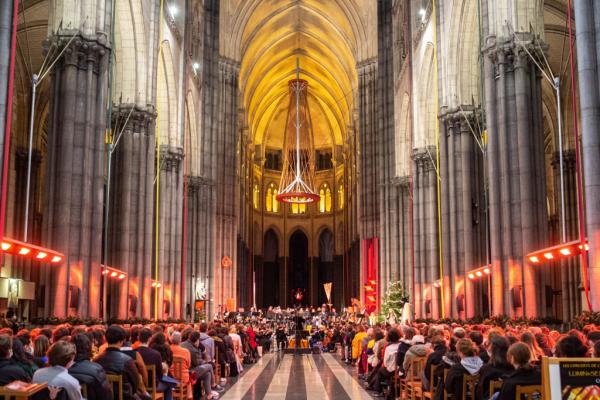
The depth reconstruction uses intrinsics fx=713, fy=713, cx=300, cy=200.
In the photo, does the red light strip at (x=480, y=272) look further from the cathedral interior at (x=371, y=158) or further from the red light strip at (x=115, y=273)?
the red light strip at (x=115, y=273)

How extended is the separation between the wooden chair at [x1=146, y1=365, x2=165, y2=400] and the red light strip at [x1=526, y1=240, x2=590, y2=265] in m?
9.03

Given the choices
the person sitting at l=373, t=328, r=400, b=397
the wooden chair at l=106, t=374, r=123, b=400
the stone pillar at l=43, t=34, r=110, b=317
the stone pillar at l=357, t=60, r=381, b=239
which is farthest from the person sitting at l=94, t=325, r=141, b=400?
the stone pillar at l=357, t=60, r=381, b=239

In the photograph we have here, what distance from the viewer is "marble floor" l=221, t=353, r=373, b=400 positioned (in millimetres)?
15125

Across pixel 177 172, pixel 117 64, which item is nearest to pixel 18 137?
pixel 177 172

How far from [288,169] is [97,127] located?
98.6ft

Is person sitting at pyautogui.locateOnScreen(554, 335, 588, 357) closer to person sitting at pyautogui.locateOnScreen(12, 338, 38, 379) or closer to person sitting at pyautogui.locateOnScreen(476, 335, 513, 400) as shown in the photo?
person sitting at pyautogui.locateOnScreen(476, 335, 513, 400)

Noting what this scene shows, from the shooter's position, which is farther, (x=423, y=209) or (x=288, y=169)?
(x=288, y=169)

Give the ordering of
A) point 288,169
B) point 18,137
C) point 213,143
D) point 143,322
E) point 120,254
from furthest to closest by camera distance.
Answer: point 288,169 < point 213,143 < point 18,137 < point 120,254 < point 143,322

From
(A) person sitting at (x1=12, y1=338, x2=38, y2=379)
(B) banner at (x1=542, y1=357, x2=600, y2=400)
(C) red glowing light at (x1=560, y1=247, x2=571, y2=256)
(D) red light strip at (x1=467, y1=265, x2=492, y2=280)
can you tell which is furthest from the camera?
(D) red light strip at (x1=467, y1=265, x2=492, y2=280)

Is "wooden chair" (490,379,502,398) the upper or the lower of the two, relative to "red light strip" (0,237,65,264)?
lower

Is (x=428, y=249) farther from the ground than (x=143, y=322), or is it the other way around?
(x=428, y=249)

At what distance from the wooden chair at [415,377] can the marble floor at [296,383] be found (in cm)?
249

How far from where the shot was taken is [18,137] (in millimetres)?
36438

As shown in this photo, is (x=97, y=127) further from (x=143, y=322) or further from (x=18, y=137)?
(x=18, y=137)
